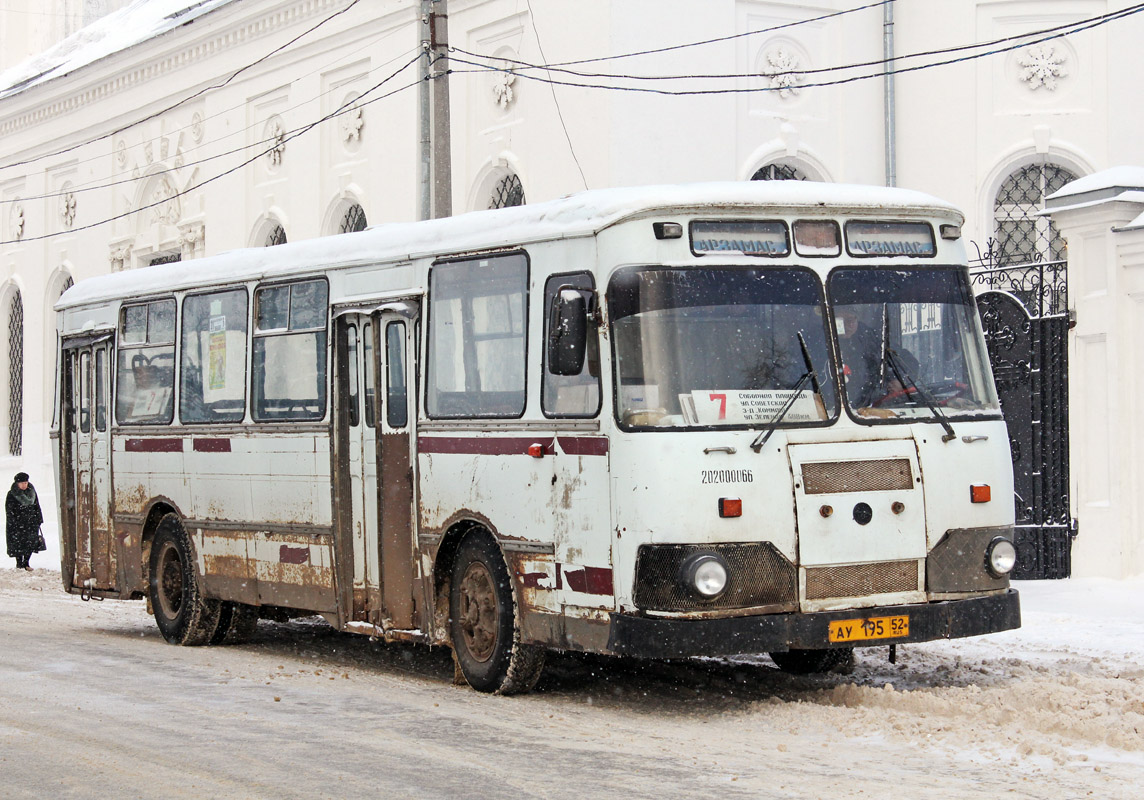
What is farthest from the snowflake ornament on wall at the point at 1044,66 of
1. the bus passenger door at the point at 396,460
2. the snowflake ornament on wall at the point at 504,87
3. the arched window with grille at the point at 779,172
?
the bus passenger door at the point at 396,460

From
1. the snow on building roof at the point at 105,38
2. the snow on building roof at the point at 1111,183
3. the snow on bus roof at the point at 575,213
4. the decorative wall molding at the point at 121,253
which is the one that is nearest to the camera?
the snow on bus roof at the point at 575,213

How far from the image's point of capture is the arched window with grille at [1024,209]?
2275cm

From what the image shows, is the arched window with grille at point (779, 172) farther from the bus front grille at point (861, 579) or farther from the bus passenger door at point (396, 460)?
the bus front grille at point (861, 579)

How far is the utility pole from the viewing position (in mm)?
17859

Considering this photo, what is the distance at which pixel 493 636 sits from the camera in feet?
33.6

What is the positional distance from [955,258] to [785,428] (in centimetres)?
164

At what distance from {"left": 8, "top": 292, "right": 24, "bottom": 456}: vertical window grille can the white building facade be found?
1104 centimetres

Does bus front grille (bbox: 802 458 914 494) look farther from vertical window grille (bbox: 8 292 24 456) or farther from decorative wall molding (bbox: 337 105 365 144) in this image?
vertical window grille (bbox: 8 292 24 456)

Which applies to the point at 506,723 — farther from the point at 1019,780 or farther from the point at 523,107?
the point at 523,107

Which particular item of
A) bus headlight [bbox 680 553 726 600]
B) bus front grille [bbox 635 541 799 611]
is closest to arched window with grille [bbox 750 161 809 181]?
bus front grille [bbox 635 541 799 611]

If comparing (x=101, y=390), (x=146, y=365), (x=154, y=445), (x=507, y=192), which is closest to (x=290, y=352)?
(x=154, y=445)

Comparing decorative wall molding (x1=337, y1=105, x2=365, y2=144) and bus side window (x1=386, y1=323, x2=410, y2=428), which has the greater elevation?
decorative wall molding (x1=337, y1=105, x2=365, y2=144)

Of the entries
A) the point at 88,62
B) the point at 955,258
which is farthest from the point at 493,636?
the point at 88,62

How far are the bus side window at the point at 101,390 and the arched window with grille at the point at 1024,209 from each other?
12.3m
